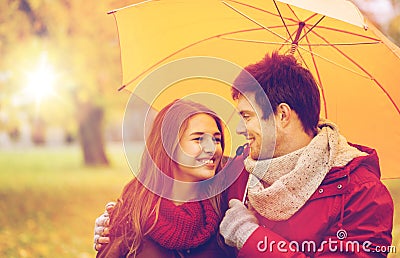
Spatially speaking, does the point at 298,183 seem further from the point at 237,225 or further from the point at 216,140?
the point at 216,140

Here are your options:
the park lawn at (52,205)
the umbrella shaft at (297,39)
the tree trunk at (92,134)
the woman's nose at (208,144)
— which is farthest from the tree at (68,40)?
the woman's nose at (208,144)

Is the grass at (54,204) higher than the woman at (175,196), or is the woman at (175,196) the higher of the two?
the woman at (175,196)

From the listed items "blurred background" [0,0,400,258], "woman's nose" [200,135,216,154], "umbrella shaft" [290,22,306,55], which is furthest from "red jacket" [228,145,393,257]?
"blurred background" [0,0,400,258]

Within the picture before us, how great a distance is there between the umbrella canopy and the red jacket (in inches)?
22.2

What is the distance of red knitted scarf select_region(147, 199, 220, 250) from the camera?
92.9 inches

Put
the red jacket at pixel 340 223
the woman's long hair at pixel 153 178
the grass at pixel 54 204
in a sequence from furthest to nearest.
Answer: the grass at pixel 54 204 < the woman's long hair at pixel 153 178 < the red jacket at pixel 340 223

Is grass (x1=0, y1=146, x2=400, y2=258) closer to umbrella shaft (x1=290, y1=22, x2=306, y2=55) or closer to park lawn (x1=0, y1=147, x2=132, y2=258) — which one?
park lawn (x1=0, y1=147, x2=132, y2=258)

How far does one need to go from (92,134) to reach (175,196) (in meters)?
7.61

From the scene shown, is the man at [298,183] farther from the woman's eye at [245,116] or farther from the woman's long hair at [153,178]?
the woman's long hair at [153,178]

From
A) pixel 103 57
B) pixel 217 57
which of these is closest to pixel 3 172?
pixel 103 57

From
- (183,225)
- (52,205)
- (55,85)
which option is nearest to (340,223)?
(183,225)

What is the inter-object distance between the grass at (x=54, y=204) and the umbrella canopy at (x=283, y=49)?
64 cm

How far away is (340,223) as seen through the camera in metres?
2.22

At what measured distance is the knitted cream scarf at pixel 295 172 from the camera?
2.32 meters
